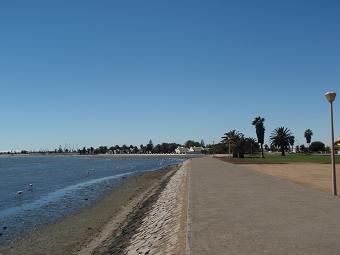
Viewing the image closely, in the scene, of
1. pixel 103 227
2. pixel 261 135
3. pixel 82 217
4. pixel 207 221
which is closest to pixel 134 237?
pixel 207 221

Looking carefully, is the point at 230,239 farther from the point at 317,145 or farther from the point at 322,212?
the point at 317,145

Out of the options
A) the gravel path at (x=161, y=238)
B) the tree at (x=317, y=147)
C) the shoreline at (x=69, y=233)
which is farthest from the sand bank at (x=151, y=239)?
the tree at (x=317, y=147)

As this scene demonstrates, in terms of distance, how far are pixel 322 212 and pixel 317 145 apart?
7511 inches

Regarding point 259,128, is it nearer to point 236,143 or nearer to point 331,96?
point 236,143

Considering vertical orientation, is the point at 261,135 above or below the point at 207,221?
above

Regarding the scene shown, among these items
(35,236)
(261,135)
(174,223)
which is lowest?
(35,236)

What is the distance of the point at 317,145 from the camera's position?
194 m

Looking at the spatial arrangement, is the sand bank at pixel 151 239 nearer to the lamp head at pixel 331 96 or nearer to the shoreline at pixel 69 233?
the shoreline at pixel 69 233

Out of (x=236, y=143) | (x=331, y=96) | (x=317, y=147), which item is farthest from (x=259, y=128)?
(x=331, y=96)

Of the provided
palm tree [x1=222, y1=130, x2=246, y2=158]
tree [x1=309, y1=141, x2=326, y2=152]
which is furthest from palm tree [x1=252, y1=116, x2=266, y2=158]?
tree [x1=309, y1=141, x2=326, y2=152]

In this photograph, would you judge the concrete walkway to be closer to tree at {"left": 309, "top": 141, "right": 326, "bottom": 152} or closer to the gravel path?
the gravel path

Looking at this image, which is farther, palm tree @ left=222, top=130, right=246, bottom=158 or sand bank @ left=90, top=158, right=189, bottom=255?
palm tree @ left=222, top=130, right=246, bottom=158

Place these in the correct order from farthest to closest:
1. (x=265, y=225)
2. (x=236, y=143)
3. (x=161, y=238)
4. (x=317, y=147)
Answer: (x=317, y=147) < (x=236, y=143) < (x=161, y=238) < (x=265, y=225)

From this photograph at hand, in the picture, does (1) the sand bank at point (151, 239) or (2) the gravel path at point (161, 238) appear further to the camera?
(1) the sand bank at point (151, 239)
